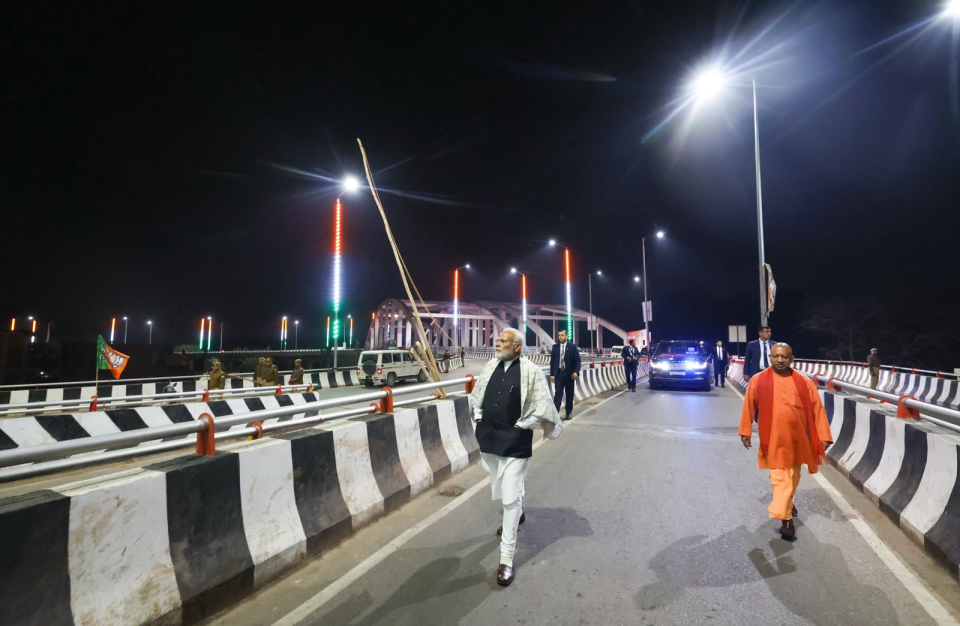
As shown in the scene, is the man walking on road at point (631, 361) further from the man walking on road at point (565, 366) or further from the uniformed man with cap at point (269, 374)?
the uniformed man with cap at point (269, 374)

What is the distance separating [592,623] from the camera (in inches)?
107

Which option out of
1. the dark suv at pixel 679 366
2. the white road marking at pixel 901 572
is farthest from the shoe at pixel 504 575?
the dark suv at pixel 679 366

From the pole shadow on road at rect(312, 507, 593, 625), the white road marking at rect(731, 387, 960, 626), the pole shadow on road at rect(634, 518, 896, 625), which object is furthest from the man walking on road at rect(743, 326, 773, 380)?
the pole shadow on road at rect(312, 507, 593, 625)

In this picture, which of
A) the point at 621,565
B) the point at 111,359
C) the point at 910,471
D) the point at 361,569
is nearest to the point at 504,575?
the point at 621,565

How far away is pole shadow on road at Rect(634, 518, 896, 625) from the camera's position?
9.37 ft

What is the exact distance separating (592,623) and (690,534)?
1.67 meters

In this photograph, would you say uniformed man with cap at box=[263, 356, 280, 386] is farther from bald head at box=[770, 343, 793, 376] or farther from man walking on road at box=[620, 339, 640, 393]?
bald head at box=[770, 343, 793, 376]

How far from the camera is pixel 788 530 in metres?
3.90

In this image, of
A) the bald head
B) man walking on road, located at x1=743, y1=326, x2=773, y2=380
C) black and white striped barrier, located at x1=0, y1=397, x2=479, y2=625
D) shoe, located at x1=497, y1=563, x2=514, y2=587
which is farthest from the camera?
man walking on road, located at x1=743, y1=326, x2=773, y2=380

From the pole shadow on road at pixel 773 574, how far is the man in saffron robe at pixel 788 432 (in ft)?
1.03

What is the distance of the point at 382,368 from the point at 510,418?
18.5m

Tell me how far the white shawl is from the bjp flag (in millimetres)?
10741

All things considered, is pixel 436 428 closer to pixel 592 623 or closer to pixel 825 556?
pixel 592 623

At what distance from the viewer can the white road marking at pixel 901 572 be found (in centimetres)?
277
